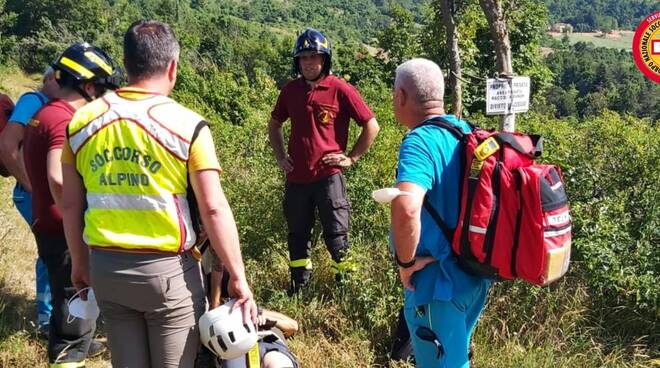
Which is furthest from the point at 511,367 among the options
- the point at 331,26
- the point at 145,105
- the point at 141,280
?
the point at 331,26

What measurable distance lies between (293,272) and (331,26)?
146 m

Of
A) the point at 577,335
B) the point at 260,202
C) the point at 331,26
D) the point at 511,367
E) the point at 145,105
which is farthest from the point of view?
the point at 331,26

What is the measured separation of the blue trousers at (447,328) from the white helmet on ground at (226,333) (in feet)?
2.44

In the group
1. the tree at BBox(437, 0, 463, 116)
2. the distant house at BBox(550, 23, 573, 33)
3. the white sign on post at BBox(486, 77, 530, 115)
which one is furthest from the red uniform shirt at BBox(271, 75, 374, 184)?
the distant house at BBox(550, 23, 573, 33)

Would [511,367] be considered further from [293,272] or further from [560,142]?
[560,142]

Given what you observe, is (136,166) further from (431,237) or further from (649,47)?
(649,47)

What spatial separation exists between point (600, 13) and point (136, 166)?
191943mm

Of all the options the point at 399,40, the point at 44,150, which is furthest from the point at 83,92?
the point at 399,40

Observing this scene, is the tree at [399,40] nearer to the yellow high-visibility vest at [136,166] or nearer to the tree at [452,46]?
the tree at [452,46]

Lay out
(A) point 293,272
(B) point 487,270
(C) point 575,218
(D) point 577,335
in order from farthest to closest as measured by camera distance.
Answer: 1. (A) point 293,272
2. (C) point 575,218
3. (D) point 577,335
4. (B) point 487,270

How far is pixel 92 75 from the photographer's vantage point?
9.32ft

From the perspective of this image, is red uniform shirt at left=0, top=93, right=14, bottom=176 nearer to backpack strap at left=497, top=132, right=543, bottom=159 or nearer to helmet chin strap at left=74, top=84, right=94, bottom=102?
helmet chin strap at left=74, top=84, right=94, bottom=102

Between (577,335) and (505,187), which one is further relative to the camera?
(577,335)

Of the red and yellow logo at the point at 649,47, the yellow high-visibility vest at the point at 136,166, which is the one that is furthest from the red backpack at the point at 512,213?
the red and yellow logo at the point at 649,47
